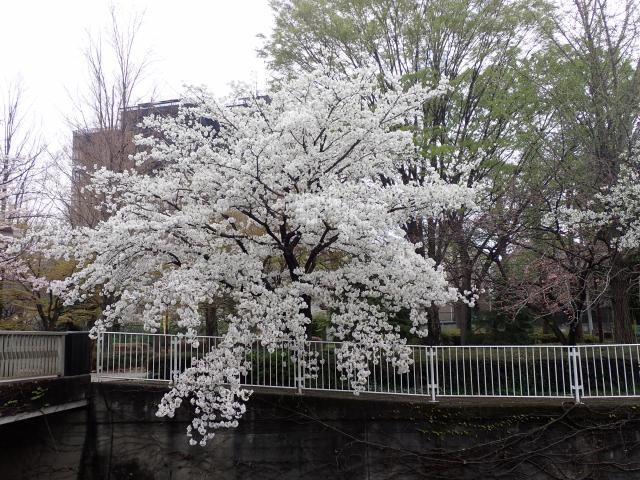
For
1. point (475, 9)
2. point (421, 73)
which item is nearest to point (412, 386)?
point (421, 73)

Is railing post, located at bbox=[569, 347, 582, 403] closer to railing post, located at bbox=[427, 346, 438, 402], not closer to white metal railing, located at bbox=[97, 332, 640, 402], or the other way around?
white metal railing, located at bbox=[97, 332, 640, 402]

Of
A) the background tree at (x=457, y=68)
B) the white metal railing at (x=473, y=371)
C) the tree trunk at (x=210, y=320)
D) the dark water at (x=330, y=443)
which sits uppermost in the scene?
the background tree at (x=457, y=68)

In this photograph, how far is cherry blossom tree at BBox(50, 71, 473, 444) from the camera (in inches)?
333

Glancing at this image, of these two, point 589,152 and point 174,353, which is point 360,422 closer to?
point 174,353

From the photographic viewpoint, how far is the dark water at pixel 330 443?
29.2ft

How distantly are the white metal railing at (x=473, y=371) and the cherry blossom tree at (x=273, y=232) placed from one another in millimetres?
567

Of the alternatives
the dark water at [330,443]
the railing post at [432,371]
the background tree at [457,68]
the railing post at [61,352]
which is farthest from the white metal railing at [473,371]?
the background tree at [457,68]

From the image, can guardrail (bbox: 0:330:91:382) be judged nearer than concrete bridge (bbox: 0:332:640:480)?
No

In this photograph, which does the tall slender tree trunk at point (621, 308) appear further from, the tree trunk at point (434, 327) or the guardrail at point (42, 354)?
the guardrail at point (42, 354)

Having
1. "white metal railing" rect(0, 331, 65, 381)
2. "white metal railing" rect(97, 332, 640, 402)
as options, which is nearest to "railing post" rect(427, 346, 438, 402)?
"white metal railing" rect(97, 332, 640, 402)

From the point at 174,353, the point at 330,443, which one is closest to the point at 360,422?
the point at 330,443

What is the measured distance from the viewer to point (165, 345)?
11047mm

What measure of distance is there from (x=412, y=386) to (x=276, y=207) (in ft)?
14.0

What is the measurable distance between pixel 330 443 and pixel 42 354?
5.57 metres
